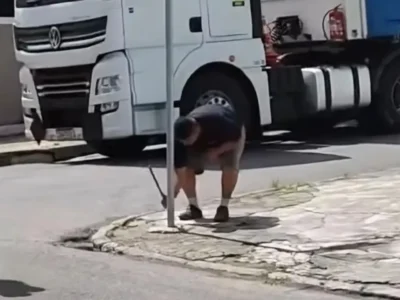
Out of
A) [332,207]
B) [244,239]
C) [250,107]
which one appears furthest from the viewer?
[250,107]

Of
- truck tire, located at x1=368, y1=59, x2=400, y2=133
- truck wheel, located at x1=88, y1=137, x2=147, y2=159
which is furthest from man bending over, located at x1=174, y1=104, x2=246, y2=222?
truck tire, located at x1=368, y1=59, x2=400, y2=133

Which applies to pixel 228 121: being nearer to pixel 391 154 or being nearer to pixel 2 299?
pixel 2 299

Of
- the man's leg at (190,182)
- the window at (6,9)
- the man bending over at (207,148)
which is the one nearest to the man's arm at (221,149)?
the man bending over at (207,148)

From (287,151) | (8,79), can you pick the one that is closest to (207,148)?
(287,151)

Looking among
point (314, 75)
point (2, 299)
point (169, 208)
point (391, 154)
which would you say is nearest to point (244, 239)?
point (169, 208)

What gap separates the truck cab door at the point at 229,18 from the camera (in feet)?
50.6

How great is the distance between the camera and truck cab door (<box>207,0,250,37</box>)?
1544 centimetres

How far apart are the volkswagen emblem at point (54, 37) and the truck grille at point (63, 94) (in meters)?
0.35

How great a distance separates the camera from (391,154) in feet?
48.9

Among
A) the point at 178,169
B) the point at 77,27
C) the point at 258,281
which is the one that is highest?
the point at 77,27

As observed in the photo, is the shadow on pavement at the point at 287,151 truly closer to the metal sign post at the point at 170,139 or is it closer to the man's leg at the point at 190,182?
the man's leg at the point at 190,182

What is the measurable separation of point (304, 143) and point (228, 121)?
297 inches

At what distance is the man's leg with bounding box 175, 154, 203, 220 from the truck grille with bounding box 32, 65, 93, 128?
528 centimetres

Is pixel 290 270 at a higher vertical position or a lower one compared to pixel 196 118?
lower
